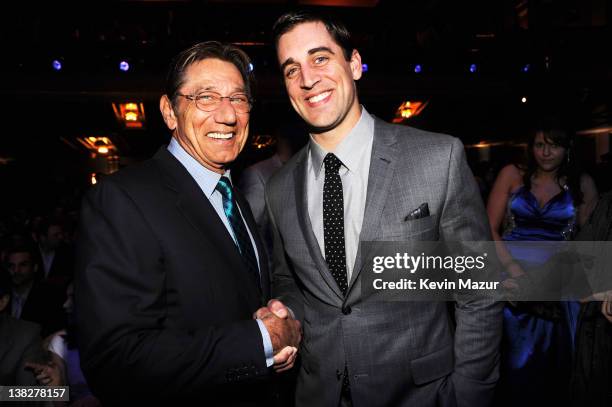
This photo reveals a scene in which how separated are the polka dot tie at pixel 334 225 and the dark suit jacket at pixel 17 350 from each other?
191 centimetres

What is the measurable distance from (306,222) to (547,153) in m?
2.56

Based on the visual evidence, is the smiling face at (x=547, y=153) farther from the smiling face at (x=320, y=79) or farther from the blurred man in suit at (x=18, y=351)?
the blurred man in suit at (x=18, y=351)

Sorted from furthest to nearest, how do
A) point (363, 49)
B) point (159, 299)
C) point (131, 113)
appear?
point (131, 113), point (363, 49), point (159, 299)

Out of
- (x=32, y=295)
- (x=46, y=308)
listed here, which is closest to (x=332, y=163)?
(x=46, y=308)

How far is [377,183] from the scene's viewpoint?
5.78 feet

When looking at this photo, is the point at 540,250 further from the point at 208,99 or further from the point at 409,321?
the point at 208,99

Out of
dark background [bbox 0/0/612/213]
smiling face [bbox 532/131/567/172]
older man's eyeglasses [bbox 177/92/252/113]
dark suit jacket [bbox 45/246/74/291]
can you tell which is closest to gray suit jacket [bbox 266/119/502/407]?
older man's eyeglasses [bbox 177/92/252/113]

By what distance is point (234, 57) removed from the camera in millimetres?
1823

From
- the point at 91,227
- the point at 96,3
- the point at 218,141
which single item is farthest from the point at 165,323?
the point at 96,3

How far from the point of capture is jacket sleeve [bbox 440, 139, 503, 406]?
169cm

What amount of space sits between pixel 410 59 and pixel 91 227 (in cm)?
882

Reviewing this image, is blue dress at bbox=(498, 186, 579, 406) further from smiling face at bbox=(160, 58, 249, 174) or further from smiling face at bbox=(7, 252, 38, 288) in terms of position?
smiling face at bbox=(7, 252, 38, 288)

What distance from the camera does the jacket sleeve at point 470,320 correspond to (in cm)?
169

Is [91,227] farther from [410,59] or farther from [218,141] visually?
[410,59]
